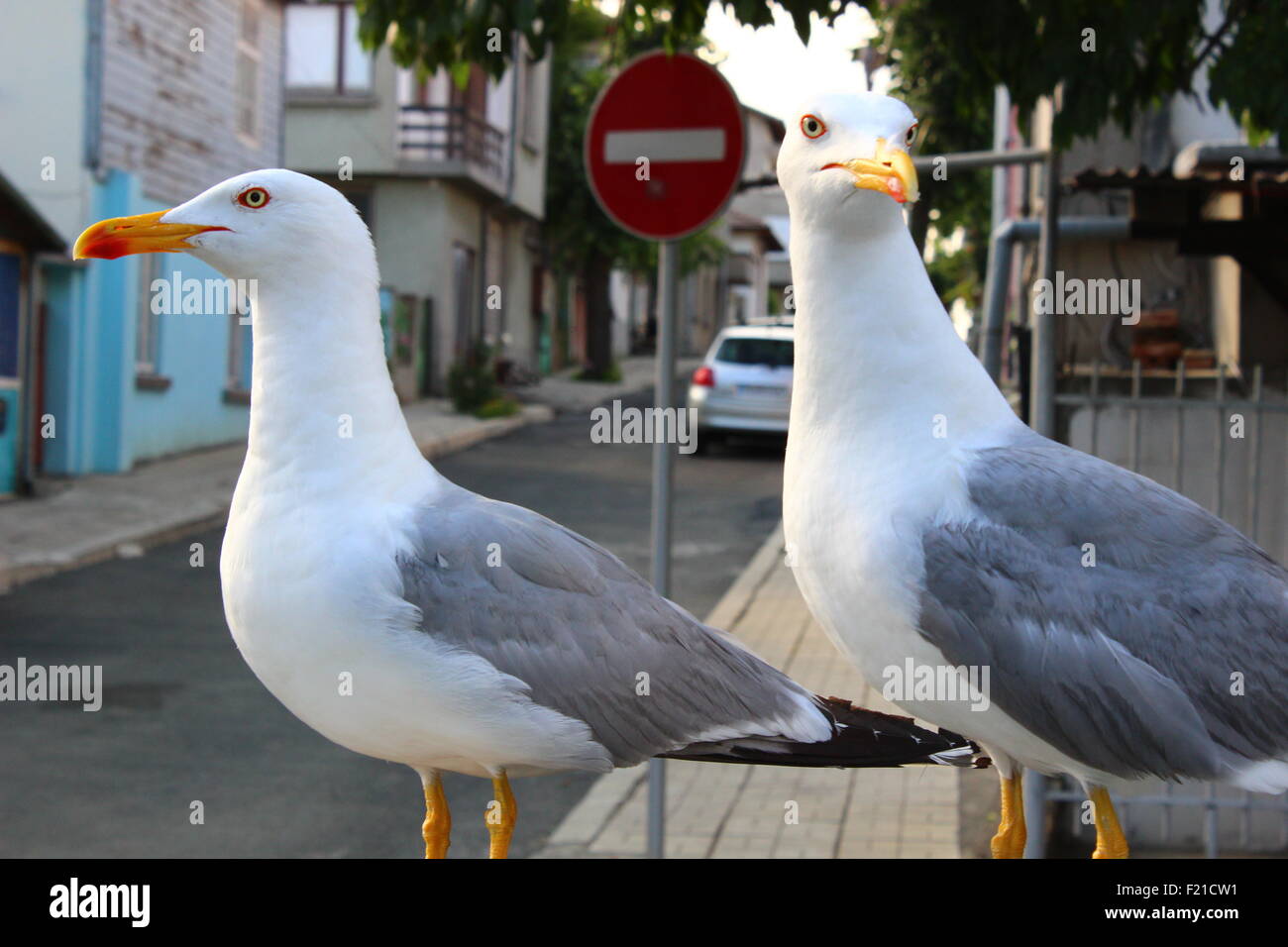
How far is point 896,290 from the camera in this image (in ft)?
6.11

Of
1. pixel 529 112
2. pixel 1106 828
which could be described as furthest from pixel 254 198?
pixel 529 112

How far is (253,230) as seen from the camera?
1.68 meters

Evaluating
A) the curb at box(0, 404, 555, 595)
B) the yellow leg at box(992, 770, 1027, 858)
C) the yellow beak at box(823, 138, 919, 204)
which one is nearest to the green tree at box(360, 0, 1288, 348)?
the yellow beak at box(823, 138, 919, 204)

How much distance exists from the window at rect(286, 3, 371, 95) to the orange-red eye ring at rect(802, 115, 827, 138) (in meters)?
26.3

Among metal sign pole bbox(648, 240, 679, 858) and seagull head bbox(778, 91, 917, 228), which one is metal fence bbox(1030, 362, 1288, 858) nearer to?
metal sign pole bbox(648, 240, 679, 858)

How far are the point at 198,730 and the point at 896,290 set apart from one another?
6084 mm

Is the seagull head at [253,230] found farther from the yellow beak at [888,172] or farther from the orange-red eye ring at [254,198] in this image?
the yellow beak at [888,172]

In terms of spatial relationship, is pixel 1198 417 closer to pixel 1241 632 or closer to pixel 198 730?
pixel 1241 632

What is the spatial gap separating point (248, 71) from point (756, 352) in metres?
8.38

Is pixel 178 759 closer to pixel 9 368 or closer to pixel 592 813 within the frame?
pixel 592 813

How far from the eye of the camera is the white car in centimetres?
1912

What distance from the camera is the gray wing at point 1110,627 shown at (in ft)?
5.96

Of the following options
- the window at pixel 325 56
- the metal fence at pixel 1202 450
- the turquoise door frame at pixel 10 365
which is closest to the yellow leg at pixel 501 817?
the metal fence at pixel 1202 450
